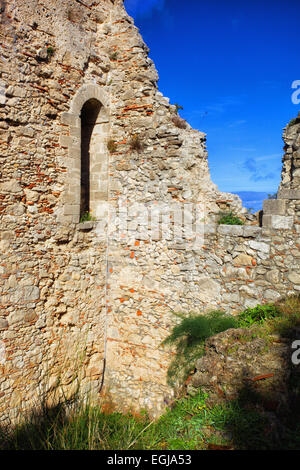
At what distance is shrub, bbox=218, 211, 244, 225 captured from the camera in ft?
18.6

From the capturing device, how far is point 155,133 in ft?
20.1

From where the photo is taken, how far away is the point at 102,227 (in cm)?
659

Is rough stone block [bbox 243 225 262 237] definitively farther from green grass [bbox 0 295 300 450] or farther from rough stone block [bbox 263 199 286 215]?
green grass [bbox 0 295 300 450]

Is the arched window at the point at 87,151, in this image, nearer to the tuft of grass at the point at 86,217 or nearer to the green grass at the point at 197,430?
the tuft of grass at the point at 86,217

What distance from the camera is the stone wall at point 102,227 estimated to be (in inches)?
201

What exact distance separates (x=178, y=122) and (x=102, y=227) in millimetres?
2512

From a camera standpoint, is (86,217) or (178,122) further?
(86,217)

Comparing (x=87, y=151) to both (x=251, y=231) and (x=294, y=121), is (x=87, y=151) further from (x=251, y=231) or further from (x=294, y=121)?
(x=294, y=121)

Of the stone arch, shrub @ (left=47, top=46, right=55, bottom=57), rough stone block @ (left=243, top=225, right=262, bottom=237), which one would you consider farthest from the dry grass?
rough stone block @ (left=243, top=225, right=262, bottom=237)

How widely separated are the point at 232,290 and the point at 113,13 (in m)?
5.86

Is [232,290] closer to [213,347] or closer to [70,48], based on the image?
[213,347]

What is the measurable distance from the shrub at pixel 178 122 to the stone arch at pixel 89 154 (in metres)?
1.43

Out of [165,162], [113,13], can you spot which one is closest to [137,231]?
[165,162]

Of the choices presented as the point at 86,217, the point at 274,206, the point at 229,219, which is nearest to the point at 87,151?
the point at 86,217
